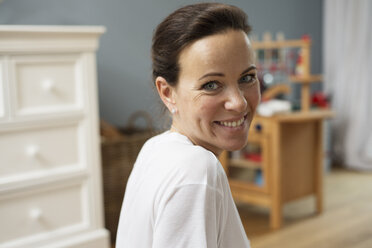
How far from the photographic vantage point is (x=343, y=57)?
4.43 m

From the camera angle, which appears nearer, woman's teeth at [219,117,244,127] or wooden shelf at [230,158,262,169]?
woman's teeth at [219,117,244,127]

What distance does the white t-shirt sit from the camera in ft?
2.34

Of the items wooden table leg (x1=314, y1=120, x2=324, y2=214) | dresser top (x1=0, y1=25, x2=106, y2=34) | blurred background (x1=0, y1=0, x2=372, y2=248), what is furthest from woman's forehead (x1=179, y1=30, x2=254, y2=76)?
wooden table leg (x1=314, y1=120, x2=324, y2=214)

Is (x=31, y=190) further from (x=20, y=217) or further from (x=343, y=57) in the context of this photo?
(x=343, y=57)

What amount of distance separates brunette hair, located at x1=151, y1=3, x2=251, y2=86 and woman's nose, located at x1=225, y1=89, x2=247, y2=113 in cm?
11

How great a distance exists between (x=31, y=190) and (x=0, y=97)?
0.43 metres

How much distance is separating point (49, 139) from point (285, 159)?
4.98 feet

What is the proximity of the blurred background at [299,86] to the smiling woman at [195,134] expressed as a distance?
11.1 inches

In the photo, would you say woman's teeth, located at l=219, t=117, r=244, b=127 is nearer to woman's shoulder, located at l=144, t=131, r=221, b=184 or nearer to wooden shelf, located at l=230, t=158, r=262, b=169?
woman's shoulder, located at l=144, t=131, r=221, b=184

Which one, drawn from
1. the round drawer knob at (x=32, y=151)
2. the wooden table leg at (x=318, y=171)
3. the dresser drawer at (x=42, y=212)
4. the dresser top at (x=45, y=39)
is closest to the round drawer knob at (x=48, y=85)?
the dresser top at (x=45, y=39)

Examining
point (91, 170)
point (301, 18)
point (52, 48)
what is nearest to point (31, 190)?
point (91, 170)

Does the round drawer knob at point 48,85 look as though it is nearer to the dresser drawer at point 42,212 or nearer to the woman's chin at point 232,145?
the dresser drawer at point 42,212

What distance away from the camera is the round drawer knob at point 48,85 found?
2.06 metres

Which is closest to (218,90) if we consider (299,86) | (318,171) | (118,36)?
(118,36)
